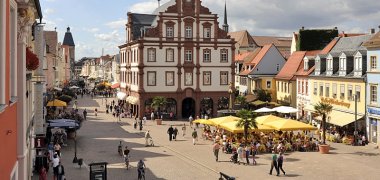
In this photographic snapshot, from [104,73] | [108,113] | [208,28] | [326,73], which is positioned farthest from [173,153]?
[104,73]

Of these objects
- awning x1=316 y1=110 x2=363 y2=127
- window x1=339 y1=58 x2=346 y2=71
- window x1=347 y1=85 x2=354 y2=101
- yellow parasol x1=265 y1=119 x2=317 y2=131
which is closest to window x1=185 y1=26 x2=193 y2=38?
window x1=339 y1=58 x2=346 y2=71

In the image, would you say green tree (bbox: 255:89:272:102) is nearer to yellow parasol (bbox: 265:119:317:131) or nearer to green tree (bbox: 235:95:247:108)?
green tree (bbox: 235:95:247:108)

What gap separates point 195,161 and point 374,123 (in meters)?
16.8

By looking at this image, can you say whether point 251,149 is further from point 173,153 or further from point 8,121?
point 8,121

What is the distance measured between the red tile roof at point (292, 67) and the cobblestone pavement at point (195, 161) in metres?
23.5

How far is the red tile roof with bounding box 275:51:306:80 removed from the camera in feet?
200

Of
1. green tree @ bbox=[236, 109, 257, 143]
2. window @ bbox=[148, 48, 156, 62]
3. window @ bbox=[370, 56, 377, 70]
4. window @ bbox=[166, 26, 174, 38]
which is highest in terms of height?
window @ bbox=[166, 26, 174, 38]

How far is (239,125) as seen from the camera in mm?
33125

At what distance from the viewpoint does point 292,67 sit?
6256cm

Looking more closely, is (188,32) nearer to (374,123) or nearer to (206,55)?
(206,55)

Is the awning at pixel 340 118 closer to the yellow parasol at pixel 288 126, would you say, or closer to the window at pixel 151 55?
the yellow parasol at pixel 288 126

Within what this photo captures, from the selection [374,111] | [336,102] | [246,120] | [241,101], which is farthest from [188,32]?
[246,120]

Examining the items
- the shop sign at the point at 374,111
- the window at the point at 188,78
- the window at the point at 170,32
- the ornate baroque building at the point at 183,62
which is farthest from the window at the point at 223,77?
the shop sign at the point at 374,111

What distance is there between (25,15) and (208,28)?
5028 centimetres
